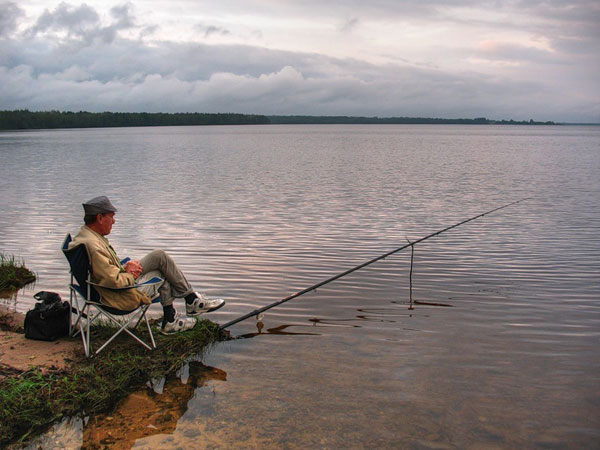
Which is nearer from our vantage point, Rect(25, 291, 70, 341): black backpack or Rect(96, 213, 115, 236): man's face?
Rect(96, 213, 115, 236): man's face

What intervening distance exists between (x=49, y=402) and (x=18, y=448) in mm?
517

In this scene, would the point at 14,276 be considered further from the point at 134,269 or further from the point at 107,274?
the point at 107,274

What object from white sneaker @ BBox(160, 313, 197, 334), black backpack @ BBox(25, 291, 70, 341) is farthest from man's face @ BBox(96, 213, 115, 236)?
white sneaker @ BBox(160, 313, 197, 334)

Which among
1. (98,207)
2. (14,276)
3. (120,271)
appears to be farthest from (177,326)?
(14,276)

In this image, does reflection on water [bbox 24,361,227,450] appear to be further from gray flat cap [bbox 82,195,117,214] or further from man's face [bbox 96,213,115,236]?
gray flat cap [bbox 82,195,117,214]

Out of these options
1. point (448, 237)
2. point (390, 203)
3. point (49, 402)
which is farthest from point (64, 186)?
point (49, 402)

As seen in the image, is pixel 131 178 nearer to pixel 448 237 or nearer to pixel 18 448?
pixel 448 237

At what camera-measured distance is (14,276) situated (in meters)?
9.23

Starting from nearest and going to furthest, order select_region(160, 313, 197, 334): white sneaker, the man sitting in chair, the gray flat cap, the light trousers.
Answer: the man sitting in chair < the gray flat cap < the light trousers < select_region(160, 313, 197, 334): white sneaker

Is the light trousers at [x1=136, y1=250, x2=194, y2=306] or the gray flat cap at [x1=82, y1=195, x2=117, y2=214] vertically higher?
the gray flat cap at [x1=82, y1=195, x2=117, y2=214]

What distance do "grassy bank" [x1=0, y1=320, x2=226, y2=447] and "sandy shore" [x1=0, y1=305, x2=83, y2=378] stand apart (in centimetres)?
16

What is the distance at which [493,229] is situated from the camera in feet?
47.7

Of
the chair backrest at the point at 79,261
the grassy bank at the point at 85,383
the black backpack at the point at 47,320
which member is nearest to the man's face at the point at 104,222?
the chair backrest at the point at 79,261

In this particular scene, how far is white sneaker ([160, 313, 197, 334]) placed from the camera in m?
6.31
